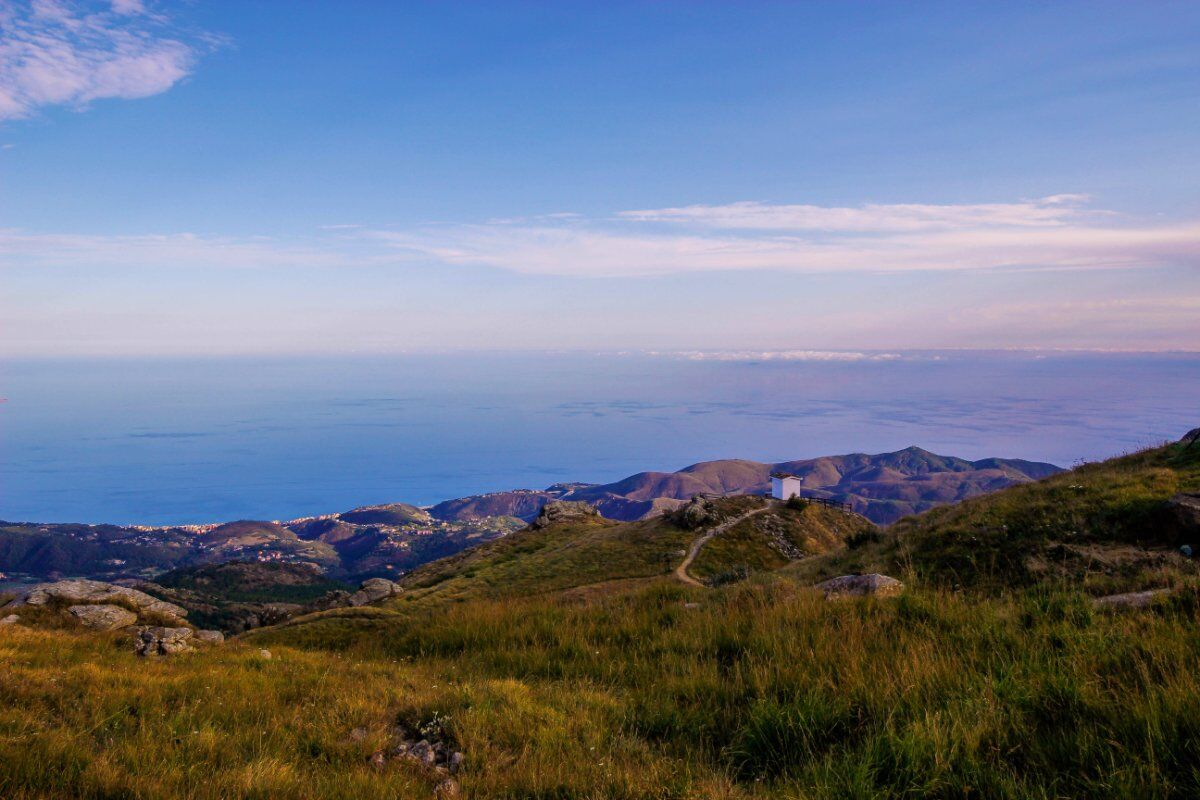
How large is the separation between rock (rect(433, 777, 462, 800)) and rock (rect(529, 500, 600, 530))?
167 feet

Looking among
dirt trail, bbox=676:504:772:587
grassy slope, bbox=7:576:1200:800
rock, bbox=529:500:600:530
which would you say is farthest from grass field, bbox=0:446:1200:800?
rock, bbox=529:500:600:530

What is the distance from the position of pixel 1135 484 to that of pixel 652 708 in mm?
21344

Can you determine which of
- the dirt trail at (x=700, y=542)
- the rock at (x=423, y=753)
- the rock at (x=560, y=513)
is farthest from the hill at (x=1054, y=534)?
the rock at (x=560, y=513)

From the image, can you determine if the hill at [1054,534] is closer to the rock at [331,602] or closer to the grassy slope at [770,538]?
the grassy slope at [770,538]

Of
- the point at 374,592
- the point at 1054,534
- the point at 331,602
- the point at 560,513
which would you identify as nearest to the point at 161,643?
the point at 1054,534

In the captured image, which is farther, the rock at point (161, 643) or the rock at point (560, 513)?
the rock at point (560, 513)

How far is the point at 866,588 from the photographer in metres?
8.73

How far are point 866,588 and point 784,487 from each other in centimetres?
4501

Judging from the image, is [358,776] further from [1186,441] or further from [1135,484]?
[1186,441]

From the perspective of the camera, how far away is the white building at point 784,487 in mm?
51500

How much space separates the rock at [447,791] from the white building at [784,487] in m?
50.0

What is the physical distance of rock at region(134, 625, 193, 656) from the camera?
9.99 metres

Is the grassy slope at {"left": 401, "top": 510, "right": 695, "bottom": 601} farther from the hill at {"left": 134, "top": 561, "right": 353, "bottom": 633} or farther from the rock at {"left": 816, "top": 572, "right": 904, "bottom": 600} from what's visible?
the hill at {"left": 134, "top": 561, "right": 353, "bottom": 633}

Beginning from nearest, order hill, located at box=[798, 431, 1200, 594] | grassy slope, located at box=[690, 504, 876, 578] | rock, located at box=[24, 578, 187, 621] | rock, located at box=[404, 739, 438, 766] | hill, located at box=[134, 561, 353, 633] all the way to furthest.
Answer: rock, located at box=[404, 739, 438, 766] < hill, located at box=[798, 431, 1200, 594] < rock, located at box=[24, 578, 187, 621] < grassy slope, located at box=[690, 504, 876, 578] < hill, located at box=[134, 561, 353, 633]
